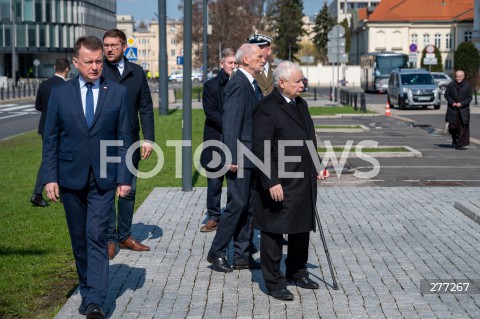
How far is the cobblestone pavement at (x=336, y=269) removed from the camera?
646 cm

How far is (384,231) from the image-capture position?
9.75 meters

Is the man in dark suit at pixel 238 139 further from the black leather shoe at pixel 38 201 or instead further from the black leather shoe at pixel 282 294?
the black leather shoe at pixel 38 201

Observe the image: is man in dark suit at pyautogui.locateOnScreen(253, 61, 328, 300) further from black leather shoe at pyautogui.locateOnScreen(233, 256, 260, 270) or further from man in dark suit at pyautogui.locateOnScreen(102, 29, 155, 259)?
man in dark suit at pyautogui.locateOnScreen(102, 29, 155, 259)

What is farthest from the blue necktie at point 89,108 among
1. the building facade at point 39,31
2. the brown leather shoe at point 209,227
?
the building facade at point 39,31

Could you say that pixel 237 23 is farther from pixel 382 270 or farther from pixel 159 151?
pixel 382 270

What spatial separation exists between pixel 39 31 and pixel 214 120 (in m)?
102

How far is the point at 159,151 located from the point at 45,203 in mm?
8196

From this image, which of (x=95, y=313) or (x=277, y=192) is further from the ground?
(x=277, y=192)

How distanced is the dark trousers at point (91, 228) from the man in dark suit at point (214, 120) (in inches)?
114

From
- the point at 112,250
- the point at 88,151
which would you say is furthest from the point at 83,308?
the point at 112,250

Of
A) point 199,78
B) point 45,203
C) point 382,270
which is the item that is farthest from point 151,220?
point 199,78

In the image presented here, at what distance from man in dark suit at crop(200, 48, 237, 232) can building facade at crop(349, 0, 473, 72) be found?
109m

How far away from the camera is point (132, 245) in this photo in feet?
28.6

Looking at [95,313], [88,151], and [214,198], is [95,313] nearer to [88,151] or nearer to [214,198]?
[88,151]
